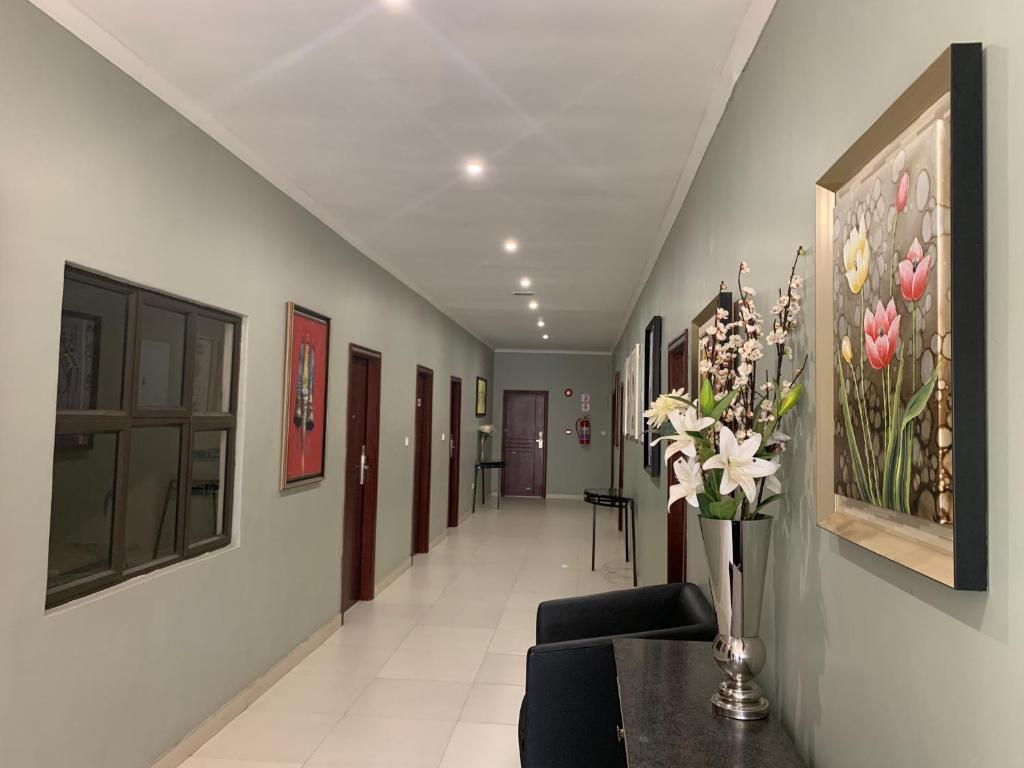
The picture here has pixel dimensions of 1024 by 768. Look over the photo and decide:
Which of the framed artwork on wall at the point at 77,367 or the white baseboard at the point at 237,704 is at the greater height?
the framed artwork on wall at the point at 77,367

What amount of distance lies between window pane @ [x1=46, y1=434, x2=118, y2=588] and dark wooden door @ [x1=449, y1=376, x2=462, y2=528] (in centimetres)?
707

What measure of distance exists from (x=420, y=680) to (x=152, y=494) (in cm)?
198

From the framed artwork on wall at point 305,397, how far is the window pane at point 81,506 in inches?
57.7

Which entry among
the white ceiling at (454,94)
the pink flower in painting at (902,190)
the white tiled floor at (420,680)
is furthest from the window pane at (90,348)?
the pink flower in painting at (902,190)

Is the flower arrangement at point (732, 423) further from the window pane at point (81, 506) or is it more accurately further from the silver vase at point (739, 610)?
the window pane at point (81, 506)

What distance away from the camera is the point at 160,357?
10.2ft

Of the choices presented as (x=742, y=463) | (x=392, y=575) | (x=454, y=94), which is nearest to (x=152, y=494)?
(x=454, y=94)

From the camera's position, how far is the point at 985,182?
0.99 meters

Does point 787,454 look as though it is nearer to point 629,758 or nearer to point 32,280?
point 629,758

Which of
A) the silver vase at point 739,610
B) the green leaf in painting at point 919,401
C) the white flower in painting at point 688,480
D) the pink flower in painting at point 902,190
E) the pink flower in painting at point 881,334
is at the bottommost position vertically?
the silver vase at point 739,610

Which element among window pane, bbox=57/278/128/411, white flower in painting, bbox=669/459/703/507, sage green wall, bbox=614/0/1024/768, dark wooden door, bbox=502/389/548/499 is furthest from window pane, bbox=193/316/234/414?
dark wooden door, bbox=502/389/548/499

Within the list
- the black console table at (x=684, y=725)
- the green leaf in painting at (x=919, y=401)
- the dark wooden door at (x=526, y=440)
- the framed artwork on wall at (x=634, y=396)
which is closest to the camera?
the green leaf in painting at (x=919, y=401)

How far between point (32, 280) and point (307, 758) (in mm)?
2257

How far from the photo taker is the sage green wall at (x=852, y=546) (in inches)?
36.9
